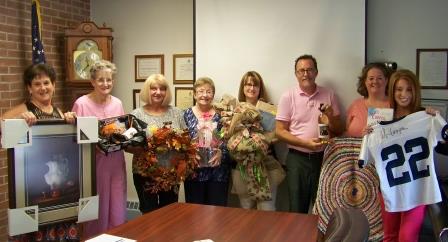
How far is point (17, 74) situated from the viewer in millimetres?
3947

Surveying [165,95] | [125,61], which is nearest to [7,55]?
[125,61]

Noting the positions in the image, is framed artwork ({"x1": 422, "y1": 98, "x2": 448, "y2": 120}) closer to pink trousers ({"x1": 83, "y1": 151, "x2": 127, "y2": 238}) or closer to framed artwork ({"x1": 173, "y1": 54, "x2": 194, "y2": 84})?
framed artwork ({"x1": 173, "y1": 54, "x2": 194, "y2": 84})

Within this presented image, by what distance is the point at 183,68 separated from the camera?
4.50m

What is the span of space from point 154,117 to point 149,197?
2.09 feet

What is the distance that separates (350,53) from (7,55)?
3079 millimetres

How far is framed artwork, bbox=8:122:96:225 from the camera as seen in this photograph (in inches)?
100

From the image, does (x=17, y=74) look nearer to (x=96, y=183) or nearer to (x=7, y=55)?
(x=7, y=55)

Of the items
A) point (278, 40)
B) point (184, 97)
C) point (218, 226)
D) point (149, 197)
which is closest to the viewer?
point (218, 226)

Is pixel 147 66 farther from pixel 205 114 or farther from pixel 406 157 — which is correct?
pixel 406 157

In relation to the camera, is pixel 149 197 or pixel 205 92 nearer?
pixel 149 197

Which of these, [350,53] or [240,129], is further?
[350,53]

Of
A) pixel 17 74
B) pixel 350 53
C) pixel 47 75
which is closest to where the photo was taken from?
pixel 47 75

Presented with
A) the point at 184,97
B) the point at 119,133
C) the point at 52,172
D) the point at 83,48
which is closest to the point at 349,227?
the point at 52,172

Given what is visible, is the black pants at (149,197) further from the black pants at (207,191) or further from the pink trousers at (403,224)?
the pink trousers at (403,224)
